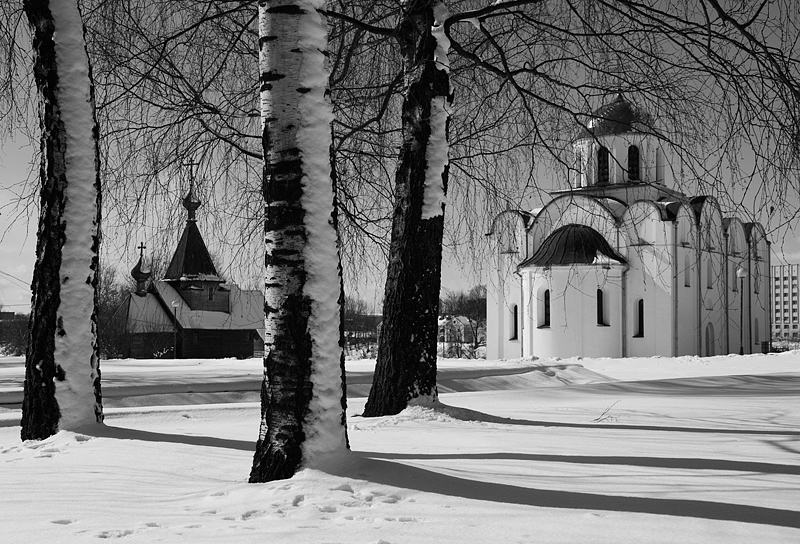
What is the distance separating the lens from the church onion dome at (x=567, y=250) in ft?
118

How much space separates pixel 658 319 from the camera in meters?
37.9

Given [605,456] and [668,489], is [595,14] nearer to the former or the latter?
[605,456]

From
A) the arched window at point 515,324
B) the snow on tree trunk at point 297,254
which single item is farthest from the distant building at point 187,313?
the snow on tree trunk at point 297,254

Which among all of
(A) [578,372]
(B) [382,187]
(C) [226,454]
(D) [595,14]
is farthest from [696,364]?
(C) [226,454]

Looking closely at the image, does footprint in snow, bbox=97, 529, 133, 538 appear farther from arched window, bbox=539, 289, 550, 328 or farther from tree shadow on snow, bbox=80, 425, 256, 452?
arched window, bbox=539, 289, 550, 328

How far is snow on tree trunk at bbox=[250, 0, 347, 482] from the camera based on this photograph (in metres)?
4.58

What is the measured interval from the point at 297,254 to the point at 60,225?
2.69 m

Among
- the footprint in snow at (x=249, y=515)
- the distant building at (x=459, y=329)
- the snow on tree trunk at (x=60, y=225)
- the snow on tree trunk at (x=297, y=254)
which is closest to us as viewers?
the footprint in snow at (x=249, y=515)

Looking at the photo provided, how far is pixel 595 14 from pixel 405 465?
469cm

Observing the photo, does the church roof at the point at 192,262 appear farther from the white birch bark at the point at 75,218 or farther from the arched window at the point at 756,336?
the white birch bark at the point at 75,218

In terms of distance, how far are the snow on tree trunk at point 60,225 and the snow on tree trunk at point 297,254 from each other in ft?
7.98

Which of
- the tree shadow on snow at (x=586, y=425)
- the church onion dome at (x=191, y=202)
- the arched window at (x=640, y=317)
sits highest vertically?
the church onion dome at (x=191, y=202)

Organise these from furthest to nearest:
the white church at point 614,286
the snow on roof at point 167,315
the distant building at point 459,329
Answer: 1. the distant building at point 459,329
2. the snow on roof at point 167,315
3. the white church at point 614,286

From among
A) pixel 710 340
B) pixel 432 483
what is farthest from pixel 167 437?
pixel 710 340
